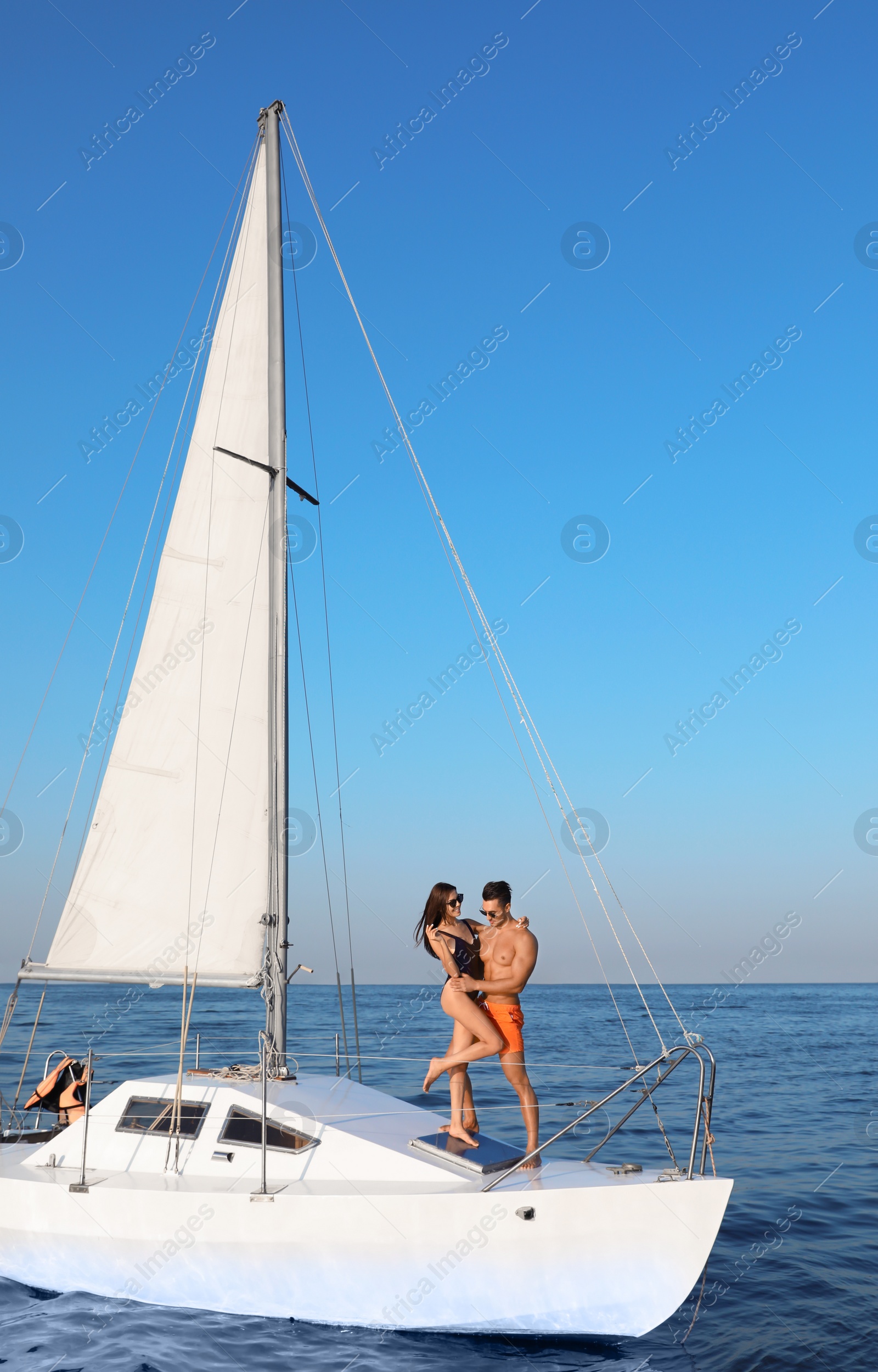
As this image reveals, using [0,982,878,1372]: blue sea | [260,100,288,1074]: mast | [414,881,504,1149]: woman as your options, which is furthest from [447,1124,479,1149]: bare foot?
[260,100,288,1074]: mast

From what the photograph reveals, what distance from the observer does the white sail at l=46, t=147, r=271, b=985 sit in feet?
30.2

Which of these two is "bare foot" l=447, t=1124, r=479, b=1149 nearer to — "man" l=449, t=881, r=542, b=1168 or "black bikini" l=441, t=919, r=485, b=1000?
"man" l=449, t=881, r=542, b=1168

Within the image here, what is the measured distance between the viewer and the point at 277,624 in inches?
377

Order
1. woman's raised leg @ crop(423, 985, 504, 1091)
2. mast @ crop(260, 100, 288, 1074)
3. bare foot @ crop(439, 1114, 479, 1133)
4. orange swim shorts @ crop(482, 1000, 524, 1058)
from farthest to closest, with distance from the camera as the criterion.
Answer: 1. mast @ crop(260, 100, 288, 1074)
2. bare foot @ crop(439, 1114, 479, 1133)
3. orange swim shorts @ crop(482, 1000, 524, 1058)
4. woman's raised leg @ crop(423, 985, 504, 1091)

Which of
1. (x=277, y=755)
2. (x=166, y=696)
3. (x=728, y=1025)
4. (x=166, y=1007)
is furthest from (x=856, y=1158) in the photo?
(x=166, y=1007)

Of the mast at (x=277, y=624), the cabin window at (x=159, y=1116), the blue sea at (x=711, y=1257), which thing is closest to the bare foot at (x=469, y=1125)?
the blue sea at (x=711, y=1257)

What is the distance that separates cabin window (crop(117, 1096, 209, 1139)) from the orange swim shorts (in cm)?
249

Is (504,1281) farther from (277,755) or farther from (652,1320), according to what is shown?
(277,755)

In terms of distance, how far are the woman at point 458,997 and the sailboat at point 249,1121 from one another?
38 centimetres

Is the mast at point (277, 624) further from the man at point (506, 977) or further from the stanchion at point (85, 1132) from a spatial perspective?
the man at point (506, 977)

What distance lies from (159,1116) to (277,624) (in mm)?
4608

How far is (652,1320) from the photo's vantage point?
650 centimetres

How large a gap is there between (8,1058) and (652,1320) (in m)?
19.8

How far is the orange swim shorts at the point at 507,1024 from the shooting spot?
757cm
